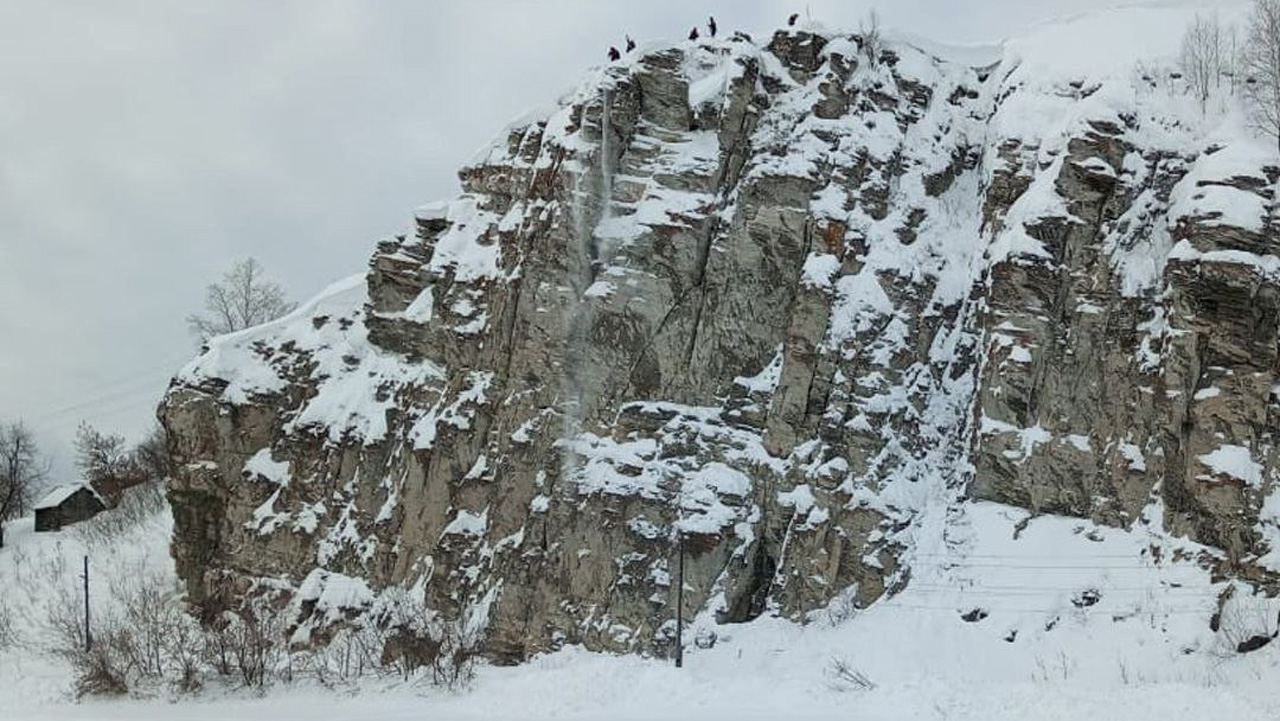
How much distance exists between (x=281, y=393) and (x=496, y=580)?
43.3 feet

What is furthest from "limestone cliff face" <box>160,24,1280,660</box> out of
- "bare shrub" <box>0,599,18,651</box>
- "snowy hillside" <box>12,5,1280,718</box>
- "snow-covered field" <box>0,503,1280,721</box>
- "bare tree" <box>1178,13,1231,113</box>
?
"bare shrub" <box>0,599,18,651</box>

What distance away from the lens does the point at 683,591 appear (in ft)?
95.8

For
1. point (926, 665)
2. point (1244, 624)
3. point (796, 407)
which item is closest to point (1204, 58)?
point (796, 407)

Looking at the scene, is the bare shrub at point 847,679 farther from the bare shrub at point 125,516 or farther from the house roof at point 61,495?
the house roof at point 61,495

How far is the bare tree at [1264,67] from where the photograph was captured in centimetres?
3022

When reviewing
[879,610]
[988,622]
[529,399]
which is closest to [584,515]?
[529,399]

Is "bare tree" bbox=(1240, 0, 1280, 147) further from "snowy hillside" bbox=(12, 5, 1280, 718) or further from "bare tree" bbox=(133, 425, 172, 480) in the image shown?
"bare tree" bbox=(133, 425, 172, 480)

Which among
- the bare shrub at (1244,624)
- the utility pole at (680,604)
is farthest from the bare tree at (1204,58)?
the utility pole at (680,604)

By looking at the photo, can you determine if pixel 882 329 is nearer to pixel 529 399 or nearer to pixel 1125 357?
pixel 1125 357

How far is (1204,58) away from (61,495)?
61472 mm

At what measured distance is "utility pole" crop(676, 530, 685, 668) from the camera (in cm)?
2695

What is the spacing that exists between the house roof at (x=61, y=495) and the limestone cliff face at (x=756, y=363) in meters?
26.2

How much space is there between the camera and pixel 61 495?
6112 cm

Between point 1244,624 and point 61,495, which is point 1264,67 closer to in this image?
point 1244,624
